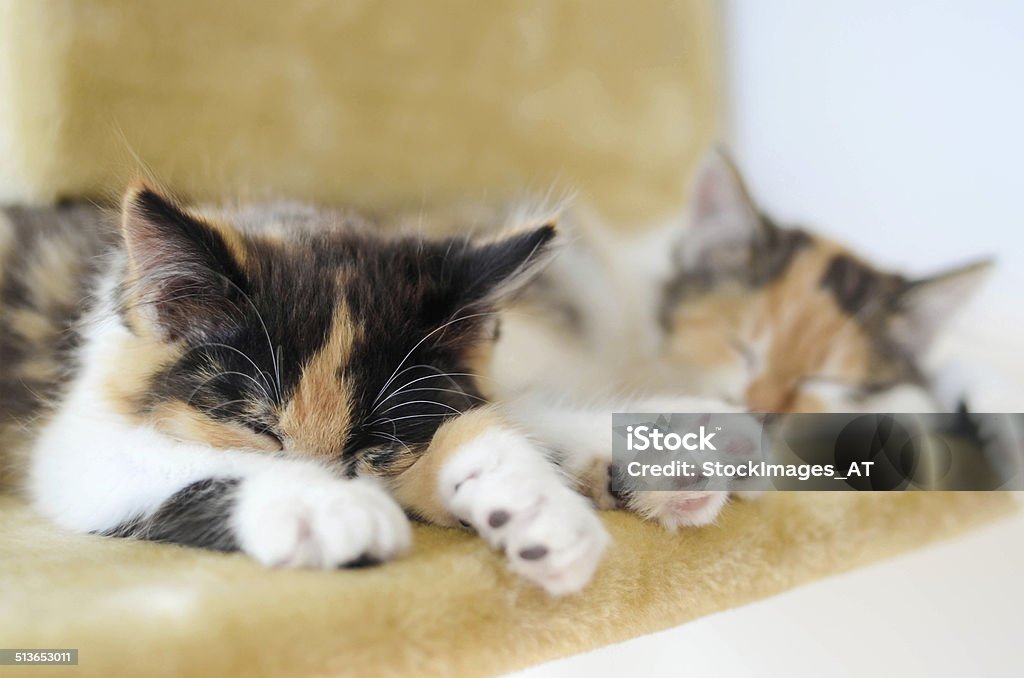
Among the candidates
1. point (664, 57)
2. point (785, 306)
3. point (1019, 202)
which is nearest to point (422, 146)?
point (664, 57)

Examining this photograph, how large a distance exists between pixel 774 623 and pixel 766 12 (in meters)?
1.33

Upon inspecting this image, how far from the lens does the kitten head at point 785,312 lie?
1.28 metres

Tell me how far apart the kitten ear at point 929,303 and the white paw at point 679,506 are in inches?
27.9

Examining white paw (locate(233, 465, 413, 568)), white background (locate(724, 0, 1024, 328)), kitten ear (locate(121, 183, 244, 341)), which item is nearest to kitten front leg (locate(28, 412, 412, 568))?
white paw (locate(233, 465, 413, 568))

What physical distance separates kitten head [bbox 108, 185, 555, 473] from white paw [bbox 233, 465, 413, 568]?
10cm

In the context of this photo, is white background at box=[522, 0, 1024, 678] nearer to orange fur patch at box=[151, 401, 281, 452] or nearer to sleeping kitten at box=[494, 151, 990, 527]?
sleeping kitten at box=[494, 151, 990, 527]

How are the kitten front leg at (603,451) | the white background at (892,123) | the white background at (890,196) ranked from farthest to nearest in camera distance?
the white background at (892,123) → the white background at (890,196) → the kitten front leg at (603,451)

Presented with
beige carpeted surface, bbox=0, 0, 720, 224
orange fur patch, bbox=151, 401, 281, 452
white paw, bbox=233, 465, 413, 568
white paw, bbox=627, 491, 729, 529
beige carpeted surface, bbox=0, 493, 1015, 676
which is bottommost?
beige carpeted surface, bbox=0, 493, 1015, 676

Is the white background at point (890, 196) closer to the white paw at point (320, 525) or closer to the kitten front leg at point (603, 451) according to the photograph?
the kitten front leg at point (603, 451)

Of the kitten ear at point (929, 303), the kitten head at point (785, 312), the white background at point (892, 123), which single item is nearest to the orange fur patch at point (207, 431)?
the kitten head at point (785, 312)

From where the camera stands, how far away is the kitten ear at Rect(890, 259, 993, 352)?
1.29 m

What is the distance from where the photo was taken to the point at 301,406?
2.39 feet

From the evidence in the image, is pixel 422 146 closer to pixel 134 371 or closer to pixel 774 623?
pixel 134 371

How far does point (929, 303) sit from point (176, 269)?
1156mm
